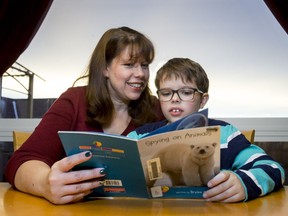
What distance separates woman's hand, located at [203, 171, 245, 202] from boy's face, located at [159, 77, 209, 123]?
1.31ft

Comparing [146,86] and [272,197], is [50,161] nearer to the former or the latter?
[146,86]

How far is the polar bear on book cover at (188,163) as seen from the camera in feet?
2.98

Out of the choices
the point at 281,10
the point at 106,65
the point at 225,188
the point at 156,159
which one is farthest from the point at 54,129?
the point at 281,10

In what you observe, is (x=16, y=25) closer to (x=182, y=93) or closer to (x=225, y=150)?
(x=182, y=93)

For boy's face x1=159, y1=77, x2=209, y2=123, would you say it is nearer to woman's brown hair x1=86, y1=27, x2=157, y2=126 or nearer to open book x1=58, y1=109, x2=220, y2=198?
woman's brown hair x1=86, y1=27, x2=157, y2=126

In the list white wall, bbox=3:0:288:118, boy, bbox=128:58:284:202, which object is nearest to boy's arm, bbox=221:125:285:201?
boy, bbox=128:58:284:202

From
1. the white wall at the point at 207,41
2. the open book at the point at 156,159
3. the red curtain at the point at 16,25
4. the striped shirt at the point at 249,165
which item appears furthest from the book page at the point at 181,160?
the red curtain at the point at 16,25

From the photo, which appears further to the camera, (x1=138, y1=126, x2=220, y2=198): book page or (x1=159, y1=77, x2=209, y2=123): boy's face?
(x1=159, y1=77, x2=209, y2=123): boy's face

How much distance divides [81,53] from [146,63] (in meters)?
1.47

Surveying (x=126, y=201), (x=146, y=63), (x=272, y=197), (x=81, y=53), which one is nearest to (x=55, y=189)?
(x=126, y=201)

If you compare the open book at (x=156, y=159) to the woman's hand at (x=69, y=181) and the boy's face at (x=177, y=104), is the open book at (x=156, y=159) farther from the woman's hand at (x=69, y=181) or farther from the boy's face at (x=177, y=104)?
the boy's face at (x=177, y=104)

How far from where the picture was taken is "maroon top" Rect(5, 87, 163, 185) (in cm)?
123

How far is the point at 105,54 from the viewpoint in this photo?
5.03 feet

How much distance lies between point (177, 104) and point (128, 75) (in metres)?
0.25
